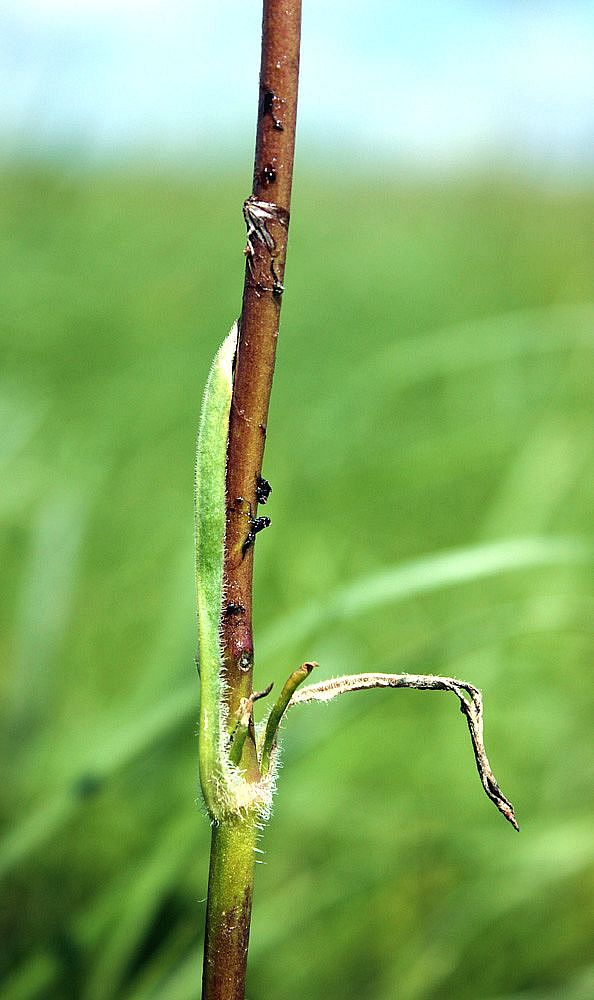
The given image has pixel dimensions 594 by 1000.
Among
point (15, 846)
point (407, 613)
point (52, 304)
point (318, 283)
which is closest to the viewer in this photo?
point (15, 846)

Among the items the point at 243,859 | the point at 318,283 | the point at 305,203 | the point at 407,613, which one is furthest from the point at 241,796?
the point at 305,203

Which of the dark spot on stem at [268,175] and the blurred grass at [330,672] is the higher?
the dark spot on stem at [268,175]

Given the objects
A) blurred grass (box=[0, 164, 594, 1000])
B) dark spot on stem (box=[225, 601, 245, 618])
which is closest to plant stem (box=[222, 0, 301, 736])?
dark spot on stem (box=[225, 601, 245, 618])

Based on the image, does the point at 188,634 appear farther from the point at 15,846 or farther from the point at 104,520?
the point at 104,520

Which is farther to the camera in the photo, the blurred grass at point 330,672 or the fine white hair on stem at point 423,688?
the blurred grass at point 330,672

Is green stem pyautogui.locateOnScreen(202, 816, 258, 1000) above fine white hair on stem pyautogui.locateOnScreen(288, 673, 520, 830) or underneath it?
underneath

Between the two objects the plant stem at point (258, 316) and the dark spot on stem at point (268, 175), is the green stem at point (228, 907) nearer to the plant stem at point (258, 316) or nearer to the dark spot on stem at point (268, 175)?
the plant stem at point (258, 316)

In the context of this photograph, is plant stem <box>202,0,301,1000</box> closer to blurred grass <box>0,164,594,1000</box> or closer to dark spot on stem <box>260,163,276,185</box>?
dark spot on stem <box>260,163,276,185</box>

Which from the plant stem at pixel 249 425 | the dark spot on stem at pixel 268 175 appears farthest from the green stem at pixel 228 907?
the dark spot on stem at pixel 268 175
